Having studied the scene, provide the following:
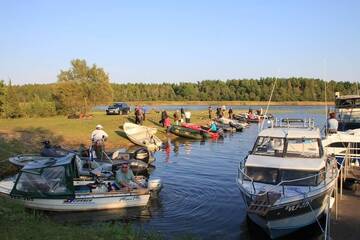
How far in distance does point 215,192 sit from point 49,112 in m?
42.0

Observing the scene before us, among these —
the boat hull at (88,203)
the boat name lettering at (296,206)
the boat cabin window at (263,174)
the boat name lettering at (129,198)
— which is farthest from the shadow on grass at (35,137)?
the boat name lettering at (296,206)

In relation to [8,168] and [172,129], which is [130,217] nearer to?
[8,168]

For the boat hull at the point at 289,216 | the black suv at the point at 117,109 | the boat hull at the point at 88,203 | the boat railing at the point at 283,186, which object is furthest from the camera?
the black suv at the point at 117,109

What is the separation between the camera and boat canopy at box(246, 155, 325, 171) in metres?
14.6

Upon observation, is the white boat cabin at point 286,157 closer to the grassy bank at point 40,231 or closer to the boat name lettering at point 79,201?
the grassy bank at point 40,231

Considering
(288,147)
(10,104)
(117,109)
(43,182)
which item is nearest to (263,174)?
(288,147)

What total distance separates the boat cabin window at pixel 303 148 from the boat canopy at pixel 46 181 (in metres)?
8.32

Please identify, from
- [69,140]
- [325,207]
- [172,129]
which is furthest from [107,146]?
[325,207]

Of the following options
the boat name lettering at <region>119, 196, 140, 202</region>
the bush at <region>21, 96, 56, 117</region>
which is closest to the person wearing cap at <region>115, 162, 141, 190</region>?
the boat name lettering at <region>119, 196, 140, 202</region>

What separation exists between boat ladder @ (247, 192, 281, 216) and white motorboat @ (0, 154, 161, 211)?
510 cm

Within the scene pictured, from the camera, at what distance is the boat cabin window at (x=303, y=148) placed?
52.6ft

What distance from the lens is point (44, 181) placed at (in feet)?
50.7

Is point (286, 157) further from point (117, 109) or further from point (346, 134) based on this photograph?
point (117, 109)

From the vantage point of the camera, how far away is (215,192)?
64.0 feet
